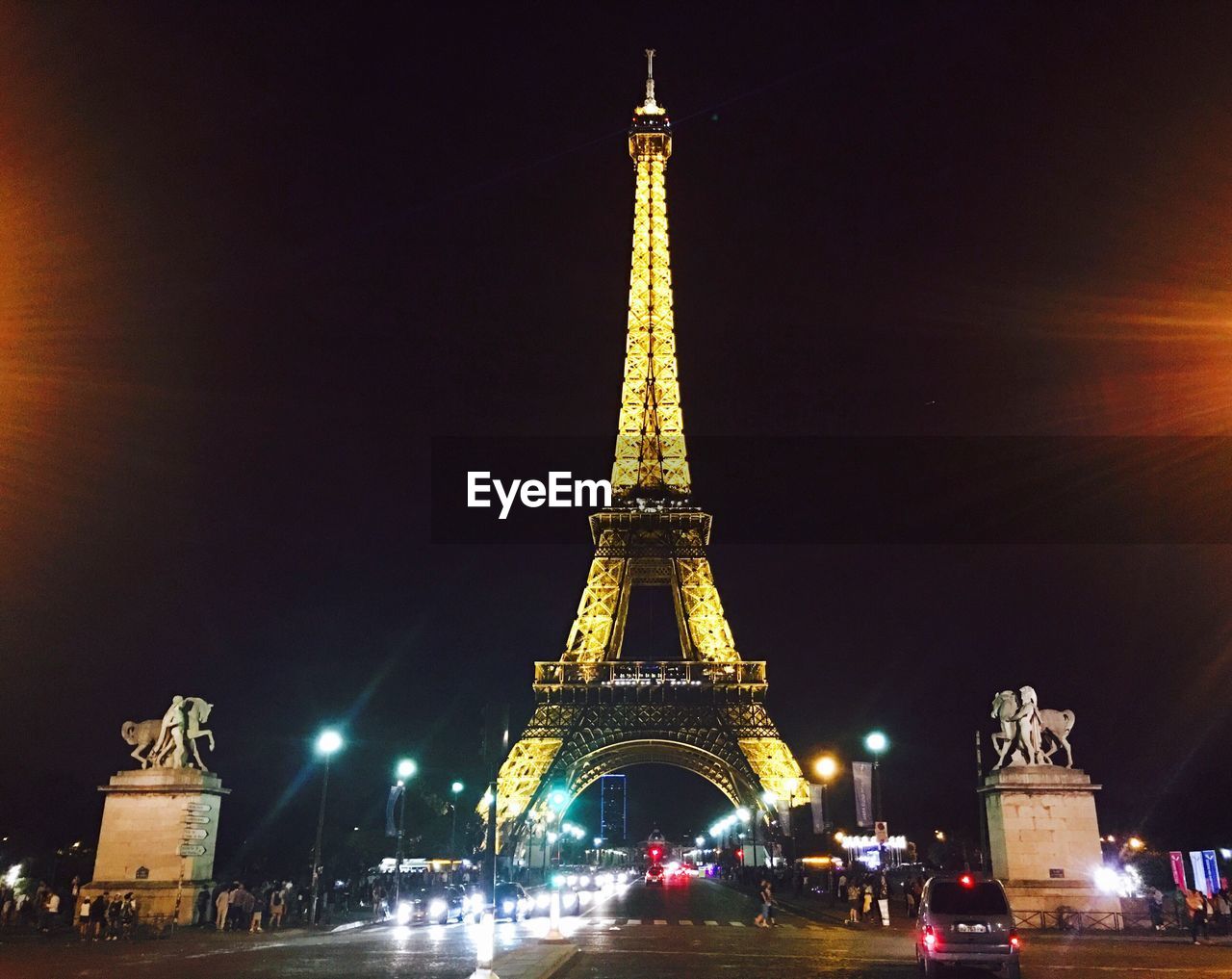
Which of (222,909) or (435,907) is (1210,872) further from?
(222,909)

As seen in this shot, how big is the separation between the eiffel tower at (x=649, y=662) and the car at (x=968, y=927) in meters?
43.6

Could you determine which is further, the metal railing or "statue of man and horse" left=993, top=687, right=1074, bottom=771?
the metal railing

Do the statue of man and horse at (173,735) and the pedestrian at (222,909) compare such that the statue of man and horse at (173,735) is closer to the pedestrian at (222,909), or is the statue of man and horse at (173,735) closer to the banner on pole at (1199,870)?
the pedestrian at (222,909)

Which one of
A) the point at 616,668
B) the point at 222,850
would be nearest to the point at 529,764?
the point at 616,668

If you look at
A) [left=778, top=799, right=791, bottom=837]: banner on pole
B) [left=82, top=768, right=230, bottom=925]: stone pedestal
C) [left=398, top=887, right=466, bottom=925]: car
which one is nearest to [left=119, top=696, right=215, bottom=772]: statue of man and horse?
[left=82, top=768, right=230, bottom=925]: stone pedestal

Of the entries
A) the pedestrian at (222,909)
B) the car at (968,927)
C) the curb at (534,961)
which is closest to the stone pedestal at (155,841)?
the pedestrian at (222,909)

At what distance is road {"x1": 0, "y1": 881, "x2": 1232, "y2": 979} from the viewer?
18.2 metres

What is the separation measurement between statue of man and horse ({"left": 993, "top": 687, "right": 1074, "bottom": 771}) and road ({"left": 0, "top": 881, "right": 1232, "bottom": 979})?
4642mm

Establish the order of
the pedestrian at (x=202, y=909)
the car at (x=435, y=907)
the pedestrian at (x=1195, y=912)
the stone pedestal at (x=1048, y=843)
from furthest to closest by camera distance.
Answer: the car at (x=435, y=907) → the pedestrian at (x=202, y=909) → the stone pedestal at (x=1048, y=843) → the pedestrian at (x=1195, y=912)

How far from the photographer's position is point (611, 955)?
2173 centimetres

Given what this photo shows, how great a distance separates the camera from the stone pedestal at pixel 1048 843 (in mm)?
27812

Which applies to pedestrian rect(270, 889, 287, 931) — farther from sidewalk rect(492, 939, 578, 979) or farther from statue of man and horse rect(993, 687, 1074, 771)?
statue of man and horse rect(993, 687, 1074, 771)

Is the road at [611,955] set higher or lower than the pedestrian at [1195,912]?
lower

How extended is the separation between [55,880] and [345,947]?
3530 centimetres
